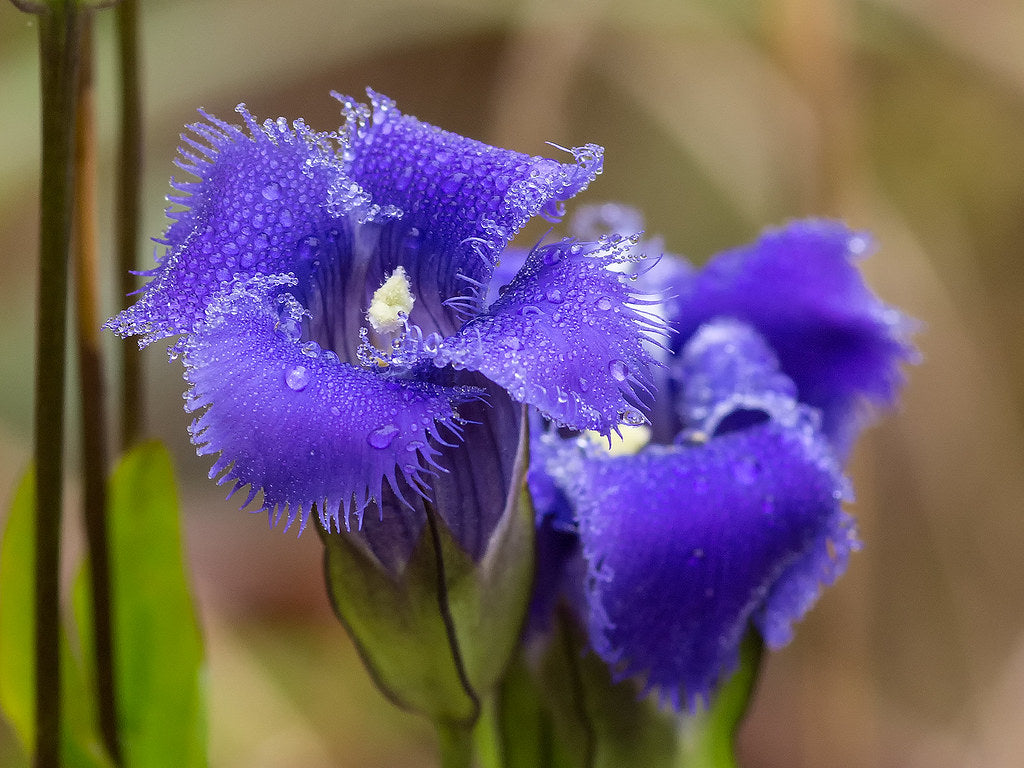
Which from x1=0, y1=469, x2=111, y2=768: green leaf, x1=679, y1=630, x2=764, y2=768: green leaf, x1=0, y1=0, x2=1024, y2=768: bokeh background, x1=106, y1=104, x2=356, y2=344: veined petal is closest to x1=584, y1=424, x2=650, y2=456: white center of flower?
x1=679, y1=630, x2=764, y2=768: green leaf

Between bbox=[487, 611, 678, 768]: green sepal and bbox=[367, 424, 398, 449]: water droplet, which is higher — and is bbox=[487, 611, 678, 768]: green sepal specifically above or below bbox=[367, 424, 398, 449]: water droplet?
below

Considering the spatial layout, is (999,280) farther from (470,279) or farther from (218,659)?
(470,279)

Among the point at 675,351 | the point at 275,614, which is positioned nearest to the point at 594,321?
the point at 675,351

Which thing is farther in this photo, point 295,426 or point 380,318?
point 380,318

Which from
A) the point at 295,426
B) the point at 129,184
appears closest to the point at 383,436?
the point at 295,426

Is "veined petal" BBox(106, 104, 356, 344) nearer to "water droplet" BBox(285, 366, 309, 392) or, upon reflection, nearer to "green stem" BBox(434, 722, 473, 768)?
"water droplet" BBox(285, 366, 309, 392)

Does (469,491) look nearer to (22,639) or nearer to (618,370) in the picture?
(618,370)
